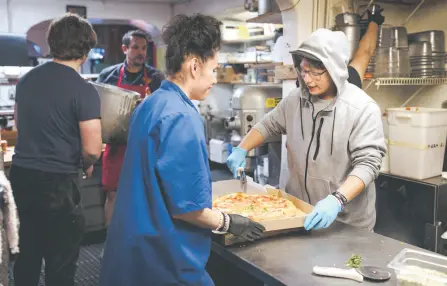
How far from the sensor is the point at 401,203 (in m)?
3.13

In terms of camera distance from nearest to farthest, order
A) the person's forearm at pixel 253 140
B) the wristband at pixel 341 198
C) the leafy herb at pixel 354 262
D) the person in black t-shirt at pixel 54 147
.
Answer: the leafy herb at pixel 354 262
the wristband at pixel 341 198
the person in black t-shirt at pixel 54 147
the person's forearm at pixel 253 140

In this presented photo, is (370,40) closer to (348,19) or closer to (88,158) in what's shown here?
(348,19)

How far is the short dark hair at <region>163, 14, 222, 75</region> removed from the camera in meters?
1.46

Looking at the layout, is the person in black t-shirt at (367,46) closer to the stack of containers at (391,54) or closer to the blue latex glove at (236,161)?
the stack of containers at (391,54)

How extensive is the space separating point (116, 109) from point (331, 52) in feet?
4.96

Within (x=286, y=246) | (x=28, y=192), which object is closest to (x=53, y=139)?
(x=28, y=192)

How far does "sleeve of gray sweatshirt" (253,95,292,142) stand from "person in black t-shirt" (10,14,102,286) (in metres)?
0.90

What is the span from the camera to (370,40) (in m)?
3.14

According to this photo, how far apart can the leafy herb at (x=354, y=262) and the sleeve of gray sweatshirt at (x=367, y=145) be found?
0.46 meters

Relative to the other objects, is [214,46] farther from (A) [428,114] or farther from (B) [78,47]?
(A) [428,114]

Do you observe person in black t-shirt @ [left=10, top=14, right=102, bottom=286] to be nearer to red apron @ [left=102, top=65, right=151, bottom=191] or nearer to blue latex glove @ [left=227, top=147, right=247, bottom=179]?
blue latex glove @ [left=227, top=147, right=247, bottom=179]

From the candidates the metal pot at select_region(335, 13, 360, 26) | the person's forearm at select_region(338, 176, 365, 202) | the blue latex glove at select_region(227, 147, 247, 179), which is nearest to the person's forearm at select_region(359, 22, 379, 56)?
the metal pot at select_region(335, 13, 360, 26)

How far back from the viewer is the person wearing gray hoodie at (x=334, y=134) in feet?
6.59

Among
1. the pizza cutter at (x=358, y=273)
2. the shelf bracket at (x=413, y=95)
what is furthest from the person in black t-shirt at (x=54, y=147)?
the shelf bracket at (x=413, y=95)
